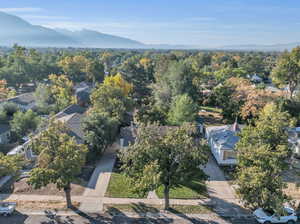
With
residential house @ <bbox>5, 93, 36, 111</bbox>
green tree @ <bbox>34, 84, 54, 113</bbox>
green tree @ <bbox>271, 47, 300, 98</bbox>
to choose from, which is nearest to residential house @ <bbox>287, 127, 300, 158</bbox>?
green tree @ <bbox>271, 47, 300, 98</bbox>

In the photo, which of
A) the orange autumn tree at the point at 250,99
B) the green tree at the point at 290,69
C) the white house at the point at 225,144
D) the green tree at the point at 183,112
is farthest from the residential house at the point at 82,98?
the green tree at the point at 290,69

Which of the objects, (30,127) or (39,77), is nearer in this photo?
(30,127)

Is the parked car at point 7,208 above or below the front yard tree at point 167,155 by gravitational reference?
below

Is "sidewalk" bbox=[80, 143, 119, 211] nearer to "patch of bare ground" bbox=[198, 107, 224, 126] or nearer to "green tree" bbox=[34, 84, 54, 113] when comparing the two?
"green tree" bbox=[34, 84, 54, 113]

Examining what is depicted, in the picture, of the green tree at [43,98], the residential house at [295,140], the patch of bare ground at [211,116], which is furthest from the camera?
the green tree at [43,98]

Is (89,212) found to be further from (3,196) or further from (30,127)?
(30,127)

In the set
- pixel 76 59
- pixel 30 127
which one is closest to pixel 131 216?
pixel 30 127

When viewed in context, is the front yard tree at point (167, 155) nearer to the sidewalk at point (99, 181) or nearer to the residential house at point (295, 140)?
the sidewalk at point (99, 181)
